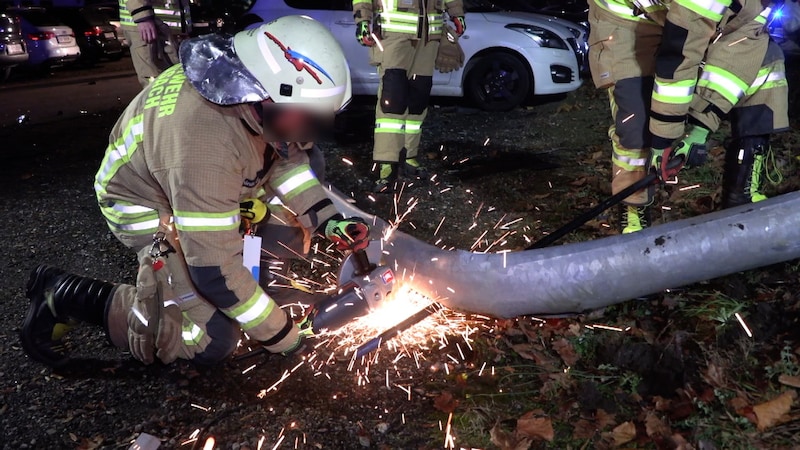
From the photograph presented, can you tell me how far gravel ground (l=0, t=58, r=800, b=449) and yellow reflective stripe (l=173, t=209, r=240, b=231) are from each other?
2.83 feet

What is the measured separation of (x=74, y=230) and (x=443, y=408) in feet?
11.4

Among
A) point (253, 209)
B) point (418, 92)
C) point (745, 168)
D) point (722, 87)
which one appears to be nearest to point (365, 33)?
point (418, 92)

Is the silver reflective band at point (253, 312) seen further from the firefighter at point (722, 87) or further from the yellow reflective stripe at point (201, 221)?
the firefighter at point (722, 87)

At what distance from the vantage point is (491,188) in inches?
209

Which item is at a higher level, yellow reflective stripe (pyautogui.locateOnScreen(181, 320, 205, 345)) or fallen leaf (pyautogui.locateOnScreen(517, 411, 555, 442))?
fallen leaf (pyautogui.locateOnScreen(517, 411, 555, 442))

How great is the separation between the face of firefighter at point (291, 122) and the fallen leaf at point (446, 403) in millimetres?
1274

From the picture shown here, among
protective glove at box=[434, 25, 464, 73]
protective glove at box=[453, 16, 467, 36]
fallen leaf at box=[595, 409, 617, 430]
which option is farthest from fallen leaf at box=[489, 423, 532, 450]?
protective glove at box=[453, 16, 467, 36]

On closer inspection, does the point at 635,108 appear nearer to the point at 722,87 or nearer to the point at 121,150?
the point at 722,87

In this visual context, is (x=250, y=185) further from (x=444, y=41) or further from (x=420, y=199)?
(x=444, y=41)

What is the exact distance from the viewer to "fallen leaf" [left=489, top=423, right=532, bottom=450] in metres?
2.54

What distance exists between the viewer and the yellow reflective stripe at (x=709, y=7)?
3.03 m

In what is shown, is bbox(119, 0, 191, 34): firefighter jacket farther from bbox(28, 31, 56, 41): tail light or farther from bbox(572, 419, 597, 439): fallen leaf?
bbox(28, 31, 56, 41): tail light

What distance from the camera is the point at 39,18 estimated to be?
13.7m

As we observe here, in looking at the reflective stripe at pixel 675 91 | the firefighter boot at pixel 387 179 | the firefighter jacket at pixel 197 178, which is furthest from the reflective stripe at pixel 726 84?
the firefighter boot at pixel 387 179
